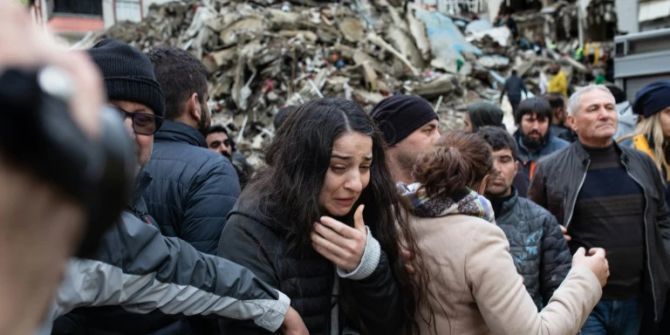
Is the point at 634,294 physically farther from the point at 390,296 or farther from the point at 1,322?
the point at 1,322

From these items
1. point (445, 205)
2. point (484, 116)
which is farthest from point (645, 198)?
point (445, 205)

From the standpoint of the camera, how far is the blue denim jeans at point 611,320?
357 cm

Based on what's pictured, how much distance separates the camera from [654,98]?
4.18 meters

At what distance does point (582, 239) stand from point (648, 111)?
3.96 ft

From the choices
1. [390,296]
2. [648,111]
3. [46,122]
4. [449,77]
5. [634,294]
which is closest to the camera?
[46,122]

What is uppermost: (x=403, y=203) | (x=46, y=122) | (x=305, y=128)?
(x=46, y=122)

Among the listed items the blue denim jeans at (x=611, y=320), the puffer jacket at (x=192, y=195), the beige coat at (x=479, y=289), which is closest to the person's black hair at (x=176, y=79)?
the puffer jacket at (x=192, y=195)

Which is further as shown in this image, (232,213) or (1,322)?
(232,213)

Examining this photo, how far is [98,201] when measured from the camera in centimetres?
50

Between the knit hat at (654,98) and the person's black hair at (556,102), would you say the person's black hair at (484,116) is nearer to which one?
the knit hat at (654,98)

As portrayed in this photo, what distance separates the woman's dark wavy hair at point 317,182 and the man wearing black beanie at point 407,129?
2.66ft

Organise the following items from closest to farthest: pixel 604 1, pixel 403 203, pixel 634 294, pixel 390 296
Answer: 1. pixel 390 296
2. pixel 403 203
3. pixel 634 294
4. pixel 604 1

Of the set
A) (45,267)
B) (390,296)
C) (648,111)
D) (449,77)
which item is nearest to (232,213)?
(390,296)

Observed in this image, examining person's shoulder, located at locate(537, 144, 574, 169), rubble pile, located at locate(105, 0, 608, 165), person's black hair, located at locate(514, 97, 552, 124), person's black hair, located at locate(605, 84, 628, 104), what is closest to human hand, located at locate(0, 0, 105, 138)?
person's shoulder, located at locate(537, 144, 574, 169)
